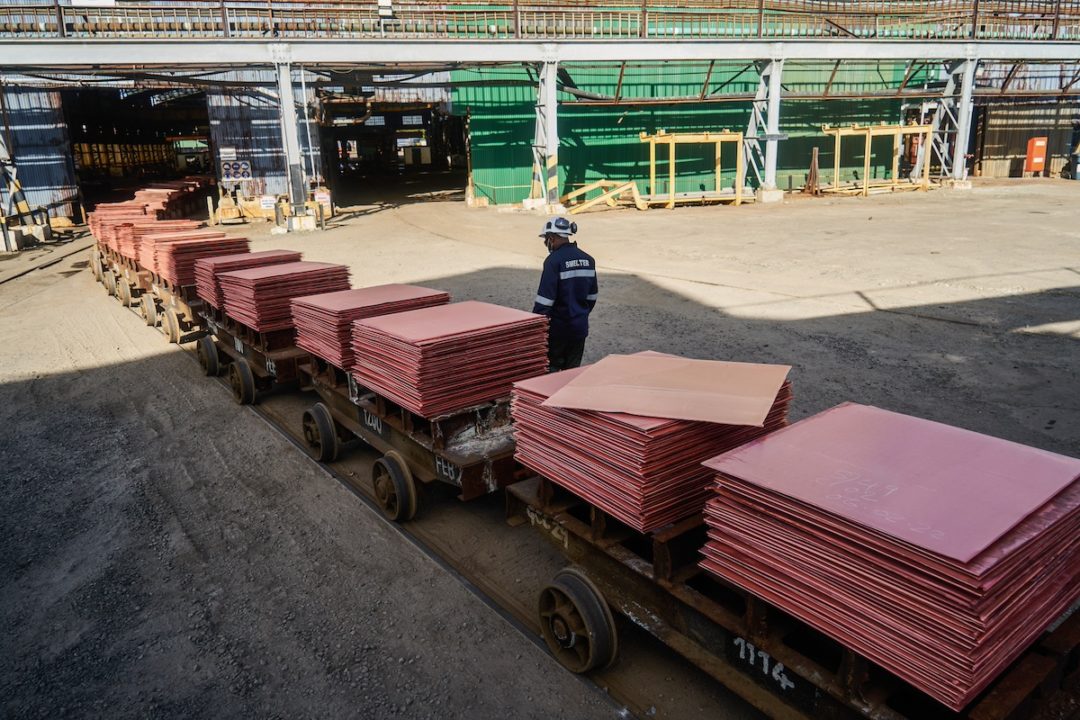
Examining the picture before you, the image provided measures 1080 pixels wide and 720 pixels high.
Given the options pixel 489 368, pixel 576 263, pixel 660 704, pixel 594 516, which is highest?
pixel 576 263

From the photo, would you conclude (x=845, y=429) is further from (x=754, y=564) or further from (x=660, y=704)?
(x=660, y=704)

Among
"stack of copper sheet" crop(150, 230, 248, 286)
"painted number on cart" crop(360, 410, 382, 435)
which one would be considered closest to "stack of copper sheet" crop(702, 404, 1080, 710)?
"painted number on cart" crop(360, 410, 382, 435)

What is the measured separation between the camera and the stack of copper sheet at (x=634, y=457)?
3.49 meters

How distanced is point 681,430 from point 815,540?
911 millimetres

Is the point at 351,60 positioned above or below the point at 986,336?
above

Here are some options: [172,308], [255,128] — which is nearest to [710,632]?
[172,308]

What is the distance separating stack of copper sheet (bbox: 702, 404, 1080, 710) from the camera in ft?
7.88

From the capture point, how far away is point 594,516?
381 cm

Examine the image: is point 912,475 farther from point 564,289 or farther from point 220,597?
point 220,597

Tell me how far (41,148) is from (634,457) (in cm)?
3021

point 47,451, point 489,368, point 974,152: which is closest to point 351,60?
point 47,451

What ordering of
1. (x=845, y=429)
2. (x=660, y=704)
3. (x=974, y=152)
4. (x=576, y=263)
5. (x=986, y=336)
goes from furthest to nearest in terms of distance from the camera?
(x=974, y=152), (x=986, y=336), (x=576, y=263), (x=660, y=704), (x=845, y=429)

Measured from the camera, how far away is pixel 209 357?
9289 mm

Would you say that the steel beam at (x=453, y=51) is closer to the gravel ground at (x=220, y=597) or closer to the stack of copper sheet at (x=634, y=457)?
the gravel ground at (x=220, y=597)
